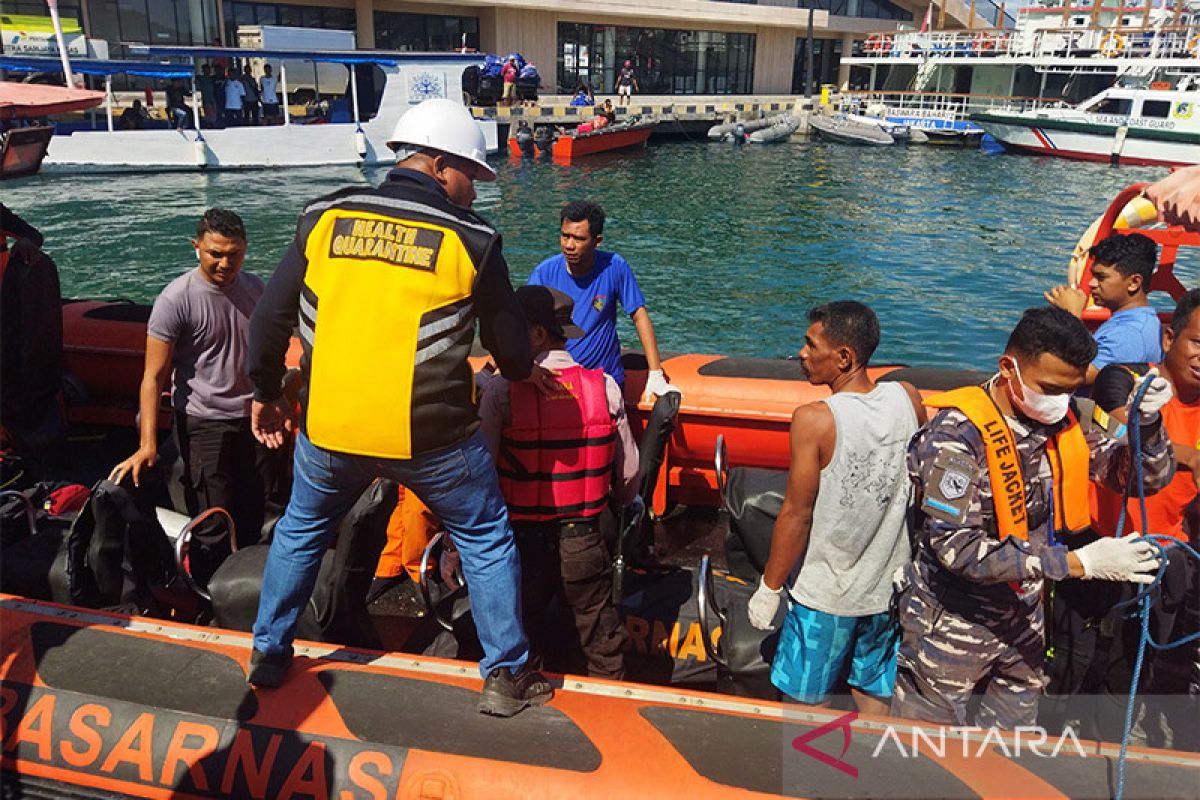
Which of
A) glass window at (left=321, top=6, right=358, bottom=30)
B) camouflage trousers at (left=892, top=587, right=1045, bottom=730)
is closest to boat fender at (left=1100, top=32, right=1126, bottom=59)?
glass window at (left=321, top=6, right=358, bottom=30)

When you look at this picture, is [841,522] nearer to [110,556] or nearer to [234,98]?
[110,556]

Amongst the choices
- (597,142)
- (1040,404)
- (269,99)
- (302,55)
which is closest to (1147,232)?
(1040,404)

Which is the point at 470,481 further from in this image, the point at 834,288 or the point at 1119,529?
the point at 834,288

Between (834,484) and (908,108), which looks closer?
(834,484)

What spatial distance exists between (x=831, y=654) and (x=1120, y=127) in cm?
3339

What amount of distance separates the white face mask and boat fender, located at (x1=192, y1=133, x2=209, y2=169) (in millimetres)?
24750

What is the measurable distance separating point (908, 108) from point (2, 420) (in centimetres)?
4010

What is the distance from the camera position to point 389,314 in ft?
7.23

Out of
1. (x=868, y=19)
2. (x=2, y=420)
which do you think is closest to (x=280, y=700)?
(x=2, y=420)

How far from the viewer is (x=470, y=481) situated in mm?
2389

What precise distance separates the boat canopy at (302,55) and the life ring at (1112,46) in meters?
25.2

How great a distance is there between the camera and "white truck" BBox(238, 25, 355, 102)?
24.7 m

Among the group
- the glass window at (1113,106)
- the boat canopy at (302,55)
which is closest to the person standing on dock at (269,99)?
the boat canopy at (302,55)

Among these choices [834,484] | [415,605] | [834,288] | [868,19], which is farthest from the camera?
[868,19]
